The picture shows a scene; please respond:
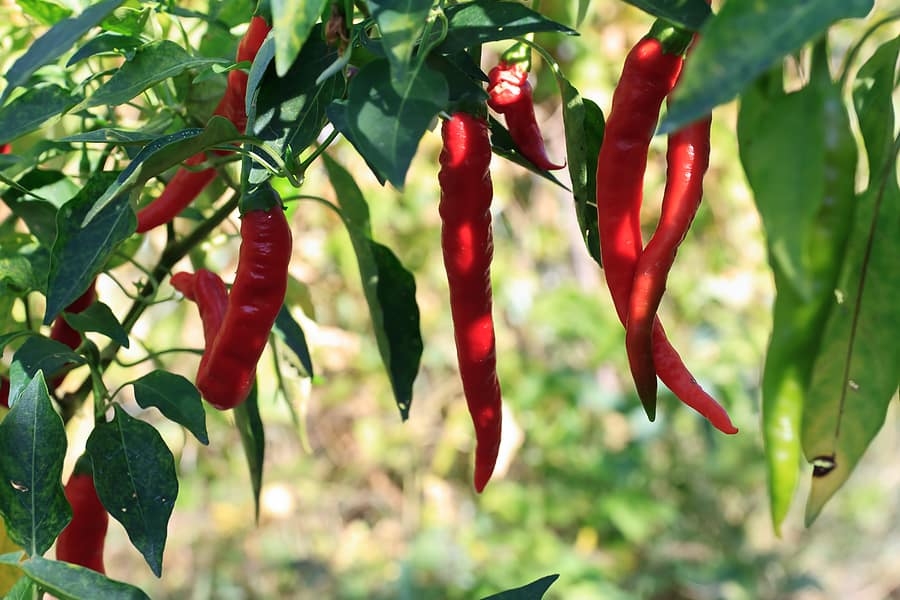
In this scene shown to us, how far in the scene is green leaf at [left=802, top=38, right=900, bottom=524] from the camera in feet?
1.62

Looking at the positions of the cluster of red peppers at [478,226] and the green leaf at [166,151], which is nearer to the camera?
the green leaf at [166,151]

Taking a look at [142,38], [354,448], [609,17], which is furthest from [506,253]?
[142,38]

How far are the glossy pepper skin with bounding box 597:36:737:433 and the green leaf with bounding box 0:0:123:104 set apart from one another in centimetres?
30

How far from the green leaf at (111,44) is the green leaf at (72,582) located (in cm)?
32

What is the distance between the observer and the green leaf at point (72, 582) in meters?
0.55

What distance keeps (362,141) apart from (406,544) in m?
2.79

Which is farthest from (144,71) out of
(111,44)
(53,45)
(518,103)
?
(518,103)

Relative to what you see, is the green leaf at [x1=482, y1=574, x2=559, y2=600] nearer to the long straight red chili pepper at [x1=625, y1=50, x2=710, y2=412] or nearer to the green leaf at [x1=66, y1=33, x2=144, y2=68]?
the long straight red chili pepper at [x1=625, y1=50, x2=710, y2=412]

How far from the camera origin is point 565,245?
337 cm

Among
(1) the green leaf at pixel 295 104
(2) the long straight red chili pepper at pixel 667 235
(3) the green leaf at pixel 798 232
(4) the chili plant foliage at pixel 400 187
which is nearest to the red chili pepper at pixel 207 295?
(4) the chili plant foliage at pixel 400 187

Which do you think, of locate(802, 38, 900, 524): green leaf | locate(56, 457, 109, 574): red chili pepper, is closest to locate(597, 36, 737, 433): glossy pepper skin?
locate(802, 38, 900, 524): green leaf

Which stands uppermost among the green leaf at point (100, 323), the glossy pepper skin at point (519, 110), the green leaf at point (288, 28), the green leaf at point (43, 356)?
the glossy pepper skin at point (519, 110)

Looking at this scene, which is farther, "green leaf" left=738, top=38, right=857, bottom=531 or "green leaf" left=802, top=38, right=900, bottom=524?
"green leaf" left=802, top=38, right=900, bottom=524

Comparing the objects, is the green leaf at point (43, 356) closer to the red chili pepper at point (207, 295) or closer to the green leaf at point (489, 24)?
the red chili pepper at point (207, 295)
